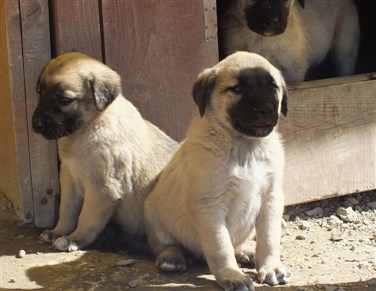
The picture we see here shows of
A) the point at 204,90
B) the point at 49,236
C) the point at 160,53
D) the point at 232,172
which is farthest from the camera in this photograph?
the point at 160,53

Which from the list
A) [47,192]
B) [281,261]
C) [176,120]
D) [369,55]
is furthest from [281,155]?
[369,55]

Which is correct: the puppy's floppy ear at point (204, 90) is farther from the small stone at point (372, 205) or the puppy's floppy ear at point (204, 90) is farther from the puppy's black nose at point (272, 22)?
the small stone at point (372, 205)

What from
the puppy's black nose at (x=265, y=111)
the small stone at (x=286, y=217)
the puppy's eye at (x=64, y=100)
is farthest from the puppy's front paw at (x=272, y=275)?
the puppy's eye at (x=64, y=100)

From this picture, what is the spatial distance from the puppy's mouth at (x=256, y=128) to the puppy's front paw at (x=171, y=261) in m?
0.89

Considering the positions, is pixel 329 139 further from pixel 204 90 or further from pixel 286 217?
pixel 204 90

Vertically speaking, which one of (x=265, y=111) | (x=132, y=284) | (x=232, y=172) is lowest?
(x=132, y=284)

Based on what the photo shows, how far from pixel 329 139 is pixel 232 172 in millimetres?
1788

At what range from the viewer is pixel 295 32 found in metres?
7.14

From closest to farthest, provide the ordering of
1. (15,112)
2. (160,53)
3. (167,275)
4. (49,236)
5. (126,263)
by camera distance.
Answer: (167,275) → (126,263) → (49,236) → (15,112) → (160,53)

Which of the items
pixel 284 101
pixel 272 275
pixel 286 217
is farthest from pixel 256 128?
pixel 286 217

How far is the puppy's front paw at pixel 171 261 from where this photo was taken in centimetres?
506

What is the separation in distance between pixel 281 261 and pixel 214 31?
5.65ft

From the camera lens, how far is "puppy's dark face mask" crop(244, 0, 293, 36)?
6.41m

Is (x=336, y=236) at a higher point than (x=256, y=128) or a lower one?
lower
